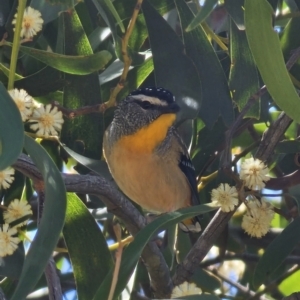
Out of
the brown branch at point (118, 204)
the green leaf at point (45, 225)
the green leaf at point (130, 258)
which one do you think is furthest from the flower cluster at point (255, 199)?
the green leaf at point (45, 225)

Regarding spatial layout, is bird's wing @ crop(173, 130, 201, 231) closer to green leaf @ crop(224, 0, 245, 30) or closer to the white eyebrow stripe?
the white eyebrow stripe

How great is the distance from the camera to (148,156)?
3.85 meters

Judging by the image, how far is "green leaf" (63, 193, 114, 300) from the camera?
2714mm

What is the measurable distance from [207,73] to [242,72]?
154 mm

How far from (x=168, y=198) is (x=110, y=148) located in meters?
0.41

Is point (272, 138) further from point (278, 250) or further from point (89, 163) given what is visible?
point (89, 163)

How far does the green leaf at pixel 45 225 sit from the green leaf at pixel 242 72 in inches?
45.0

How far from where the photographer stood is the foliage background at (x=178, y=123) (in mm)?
2225

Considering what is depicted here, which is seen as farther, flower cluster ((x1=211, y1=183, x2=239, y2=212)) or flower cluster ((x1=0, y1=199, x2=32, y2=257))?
flower cluster ((x1=211, y1=183, x2=239, y2=212))

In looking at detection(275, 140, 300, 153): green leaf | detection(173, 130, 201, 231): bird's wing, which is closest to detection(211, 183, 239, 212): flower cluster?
detection(275, 140, 300, 153): green leaf

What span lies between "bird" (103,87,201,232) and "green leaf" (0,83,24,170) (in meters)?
1.72

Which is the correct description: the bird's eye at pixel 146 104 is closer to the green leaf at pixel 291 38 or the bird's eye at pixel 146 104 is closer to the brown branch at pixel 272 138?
the green leaf at pixel 291 38

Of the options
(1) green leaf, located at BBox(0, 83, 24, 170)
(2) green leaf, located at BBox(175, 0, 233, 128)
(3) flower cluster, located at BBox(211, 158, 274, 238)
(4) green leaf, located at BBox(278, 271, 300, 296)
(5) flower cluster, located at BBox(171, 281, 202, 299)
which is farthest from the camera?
(4) green leaf, located at BBox(278, 271, 300, 296)

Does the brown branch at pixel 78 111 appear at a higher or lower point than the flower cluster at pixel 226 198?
higher
